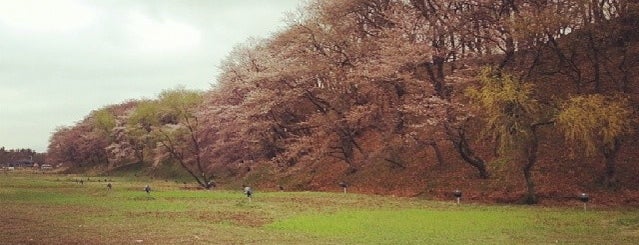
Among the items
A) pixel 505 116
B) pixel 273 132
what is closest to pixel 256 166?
pixel 273 132

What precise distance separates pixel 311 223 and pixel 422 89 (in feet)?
75.2

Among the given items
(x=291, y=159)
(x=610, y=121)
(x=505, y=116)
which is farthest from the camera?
(x=291, y=159)

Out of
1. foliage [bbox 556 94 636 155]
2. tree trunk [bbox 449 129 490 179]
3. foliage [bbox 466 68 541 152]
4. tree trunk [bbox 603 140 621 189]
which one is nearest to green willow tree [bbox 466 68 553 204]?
foliage [bbox 466 68 541 152]

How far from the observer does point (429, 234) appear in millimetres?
22297

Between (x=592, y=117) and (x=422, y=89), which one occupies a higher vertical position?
(x=422, y=89)

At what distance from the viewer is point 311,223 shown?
26.3 metres

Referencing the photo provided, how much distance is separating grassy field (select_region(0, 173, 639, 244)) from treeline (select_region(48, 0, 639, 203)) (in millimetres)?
6489

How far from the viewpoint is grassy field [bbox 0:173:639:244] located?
20.7m

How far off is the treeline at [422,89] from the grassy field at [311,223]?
6.49m

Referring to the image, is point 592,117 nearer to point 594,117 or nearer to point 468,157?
point 594,117

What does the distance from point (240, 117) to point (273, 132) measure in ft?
25.7

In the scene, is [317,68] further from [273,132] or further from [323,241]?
[323,241]

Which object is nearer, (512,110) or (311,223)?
(311,223)

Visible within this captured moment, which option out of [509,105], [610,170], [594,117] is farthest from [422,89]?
[594,117]
